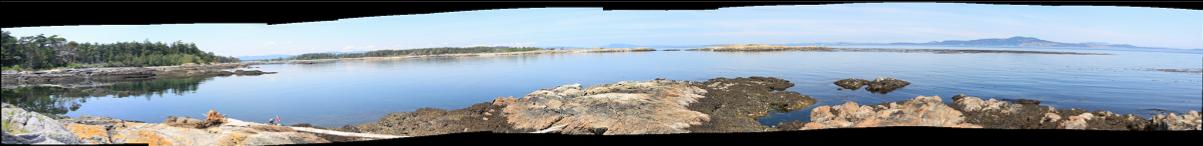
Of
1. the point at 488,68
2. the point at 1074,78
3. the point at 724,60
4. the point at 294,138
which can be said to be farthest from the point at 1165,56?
the point at 294,138

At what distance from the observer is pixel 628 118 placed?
742 centimetres

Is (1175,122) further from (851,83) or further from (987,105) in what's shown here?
(851,83)

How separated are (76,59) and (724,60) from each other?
25.3 ft

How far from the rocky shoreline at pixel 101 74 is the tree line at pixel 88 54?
77mm

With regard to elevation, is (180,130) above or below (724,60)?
below

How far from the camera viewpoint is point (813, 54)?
24.6ft

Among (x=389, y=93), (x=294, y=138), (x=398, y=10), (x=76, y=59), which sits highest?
(x=398, y=10)

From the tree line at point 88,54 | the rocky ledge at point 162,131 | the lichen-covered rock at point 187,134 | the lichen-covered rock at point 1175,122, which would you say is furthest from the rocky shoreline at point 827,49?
the tree line at point 88,54

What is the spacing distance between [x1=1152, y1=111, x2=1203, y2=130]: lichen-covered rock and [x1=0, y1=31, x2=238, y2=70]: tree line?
10095mm

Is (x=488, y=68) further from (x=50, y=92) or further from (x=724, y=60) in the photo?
(x=50, y=92)

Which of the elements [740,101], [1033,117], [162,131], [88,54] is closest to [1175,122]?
[1033,117]

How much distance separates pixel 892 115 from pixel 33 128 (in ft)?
29.5

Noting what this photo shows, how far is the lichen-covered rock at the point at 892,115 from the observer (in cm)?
623

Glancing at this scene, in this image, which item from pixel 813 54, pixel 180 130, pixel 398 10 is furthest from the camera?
pixel 813 54
